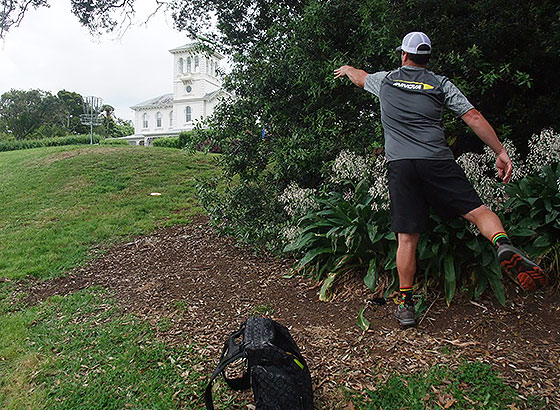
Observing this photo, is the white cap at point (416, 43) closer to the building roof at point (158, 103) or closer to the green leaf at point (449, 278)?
the green leaf at point (449, 278)

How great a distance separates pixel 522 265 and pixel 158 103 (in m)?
51.3

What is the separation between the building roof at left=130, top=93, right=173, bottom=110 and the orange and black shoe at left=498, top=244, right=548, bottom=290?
49815 millimetres

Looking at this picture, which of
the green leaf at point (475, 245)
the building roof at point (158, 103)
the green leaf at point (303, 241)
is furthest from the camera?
the building roof at point (158, 103)

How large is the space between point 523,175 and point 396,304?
156cm

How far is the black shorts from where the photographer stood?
8.60 ft

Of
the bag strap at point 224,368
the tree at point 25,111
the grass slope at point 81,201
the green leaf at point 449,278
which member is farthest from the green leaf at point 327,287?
the tree at point 25,111

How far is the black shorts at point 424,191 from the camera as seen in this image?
262 centimetres

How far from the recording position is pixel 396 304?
3152mm

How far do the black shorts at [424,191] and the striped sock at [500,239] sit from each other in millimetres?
239

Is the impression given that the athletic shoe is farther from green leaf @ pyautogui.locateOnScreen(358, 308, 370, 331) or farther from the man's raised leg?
the man's raised leg

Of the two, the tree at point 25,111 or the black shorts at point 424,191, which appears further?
the tree at point 25,111

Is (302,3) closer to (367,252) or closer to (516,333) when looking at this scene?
(367,252)

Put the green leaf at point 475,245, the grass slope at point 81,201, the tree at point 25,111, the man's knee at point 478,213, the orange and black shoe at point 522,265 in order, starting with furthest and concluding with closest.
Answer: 1. the tree at point 25,111
2. the grass slope at point 81,201
3. the green leaf at point 475,245
4. the man's knee at point 478,213
5. the orange and black shoe at point 522,265

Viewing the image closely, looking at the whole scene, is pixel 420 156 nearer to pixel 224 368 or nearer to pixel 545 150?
pixel 545 150
